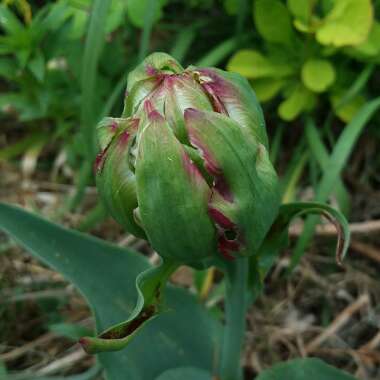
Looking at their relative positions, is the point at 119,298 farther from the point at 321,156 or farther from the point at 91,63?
the point at 321,156

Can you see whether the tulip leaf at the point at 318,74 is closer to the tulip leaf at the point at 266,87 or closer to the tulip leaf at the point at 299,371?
the tulip leaf at the point at 266,87

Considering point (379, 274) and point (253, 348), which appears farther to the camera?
point (379, 274)

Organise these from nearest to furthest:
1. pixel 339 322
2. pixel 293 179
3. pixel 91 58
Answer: pixel 91 58 → pixel 339 322 → pixel 293 179

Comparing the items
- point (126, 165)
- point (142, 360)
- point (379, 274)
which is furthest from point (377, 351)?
point (126, 165)

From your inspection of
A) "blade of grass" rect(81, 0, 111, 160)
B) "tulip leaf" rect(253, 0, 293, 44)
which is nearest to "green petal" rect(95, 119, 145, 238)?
"blade of grass" rect(81, 0, 111, 160)

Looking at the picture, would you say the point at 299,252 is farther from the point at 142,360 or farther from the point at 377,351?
the point at 142,360

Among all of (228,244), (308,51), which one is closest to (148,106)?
(228,244)
